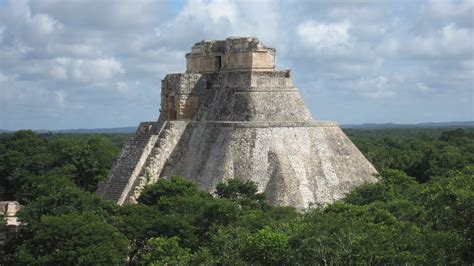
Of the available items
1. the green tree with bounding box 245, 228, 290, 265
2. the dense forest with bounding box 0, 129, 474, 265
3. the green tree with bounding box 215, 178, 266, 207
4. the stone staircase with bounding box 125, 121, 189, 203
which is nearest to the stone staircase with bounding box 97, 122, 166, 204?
the stone staircase with bounding box 125, 121, 189, 203

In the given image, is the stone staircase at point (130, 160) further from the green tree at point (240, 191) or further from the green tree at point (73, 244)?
the green tree at point (73, 244)

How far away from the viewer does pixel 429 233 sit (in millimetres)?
20594

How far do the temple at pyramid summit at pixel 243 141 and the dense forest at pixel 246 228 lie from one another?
138cm

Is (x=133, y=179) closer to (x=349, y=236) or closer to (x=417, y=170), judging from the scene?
(x=349, y=236)

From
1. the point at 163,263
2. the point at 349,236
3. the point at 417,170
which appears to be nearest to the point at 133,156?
the point at 163,263

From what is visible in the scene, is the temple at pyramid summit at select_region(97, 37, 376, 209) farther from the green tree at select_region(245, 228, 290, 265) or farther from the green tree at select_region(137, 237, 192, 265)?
the green tree at select_region(245, 228, 290, 265)

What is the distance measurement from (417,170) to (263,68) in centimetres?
1838

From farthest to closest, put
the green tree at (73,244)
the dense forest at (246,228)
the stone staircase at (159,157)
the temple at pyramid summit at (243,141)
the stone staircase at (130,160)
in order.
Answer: the stone staircase at (130,160) < the stone staircase at (159,157) < the temple at pyramid summit at (243,141) < the green tree at (73,244) < the dense forest at (246,228)

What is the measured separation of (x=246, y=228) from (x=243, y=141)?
7.99 m

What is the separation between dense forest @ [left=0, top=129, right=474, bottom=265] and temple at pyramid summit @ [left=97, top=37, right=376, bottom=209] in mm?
1378

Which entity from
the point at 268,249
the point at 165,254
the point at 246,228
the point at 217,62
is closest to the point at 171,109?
the point at 217,62

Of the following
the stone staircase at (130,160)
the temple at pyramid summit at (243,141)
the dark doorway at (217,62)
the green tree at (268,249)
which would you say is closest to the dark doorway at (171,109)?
the temple at pyramid summit at (243,141)

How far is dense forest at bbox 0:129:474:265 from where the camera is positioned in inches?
786

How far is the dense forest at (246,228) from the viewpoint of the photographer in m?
20.0
